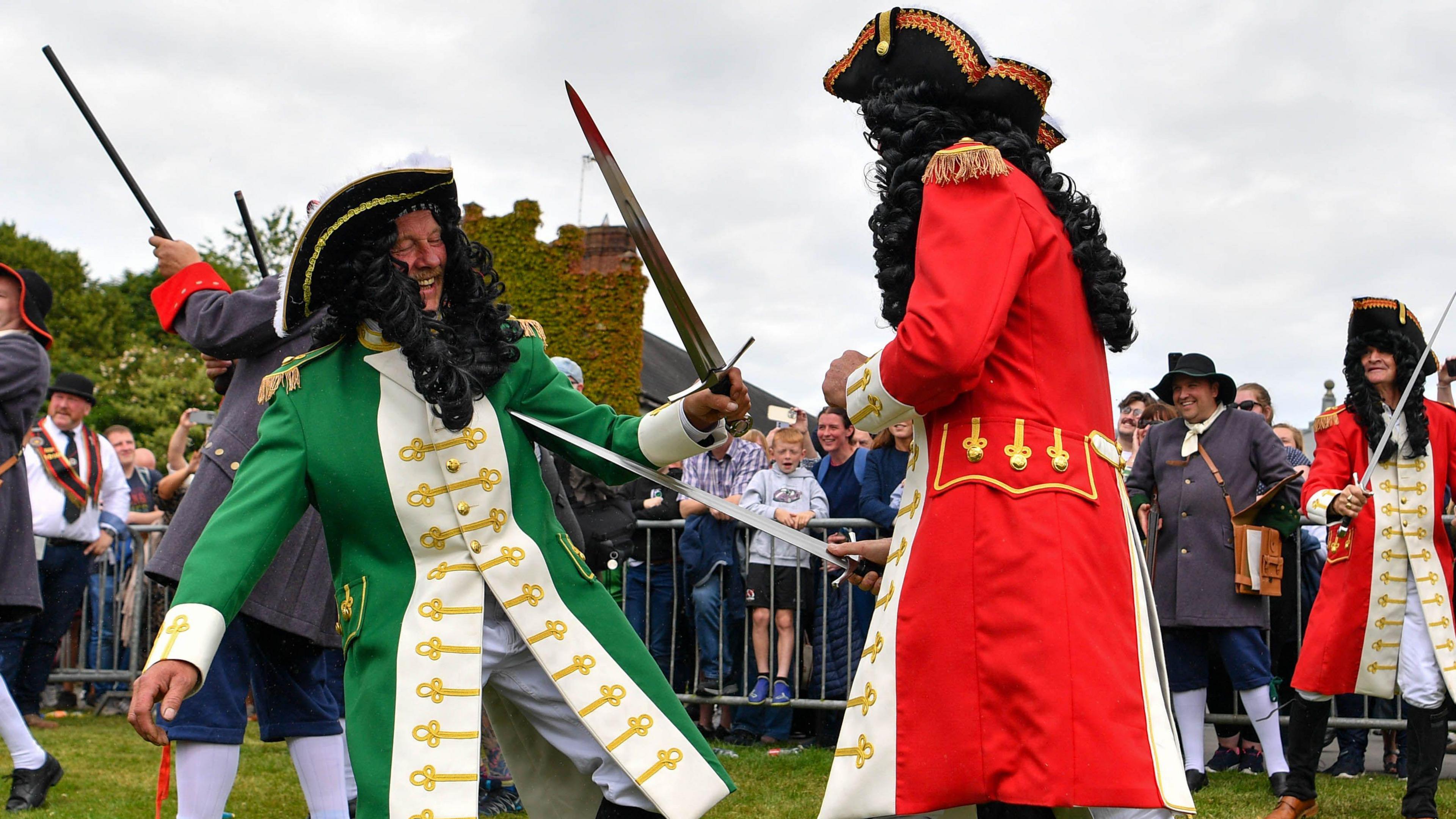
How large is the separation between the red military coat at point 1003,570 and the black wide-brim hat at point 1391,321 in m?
3.61

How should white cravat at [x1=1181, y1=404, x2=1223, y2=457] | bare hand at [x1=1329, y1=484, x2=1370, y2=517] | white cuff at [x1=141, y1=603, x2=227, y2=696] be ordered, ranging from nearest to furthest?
white cuff at [x1=141, y1=603, x2=227, y2=696], bare hand at [x1=1329, y1=484, x2=1370, y2=517], white cravat at [x1=1181, y1=404, x2=1223, y2=457]

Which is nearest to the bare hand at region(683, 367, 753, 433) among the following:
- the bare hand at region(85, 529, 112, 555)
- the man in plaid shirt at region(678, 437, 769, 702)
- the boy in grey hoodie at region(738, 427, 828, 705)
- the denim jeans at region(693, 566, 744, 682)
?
the boy in grey hoodie at region(738, 427, 828, 705)

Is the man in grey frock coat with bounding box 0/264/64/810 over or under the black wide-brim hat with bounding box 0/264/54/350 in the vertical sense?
under

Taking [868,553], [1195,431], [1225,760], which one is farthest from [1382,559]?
[868,553]

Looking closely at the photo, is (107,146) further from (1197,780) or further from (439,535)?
(1197,780)

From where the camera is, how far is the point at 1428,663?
5695mm

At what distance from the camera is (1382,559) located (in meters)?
5.91

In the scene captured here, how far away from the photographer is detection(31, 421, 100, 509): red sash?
8969mm

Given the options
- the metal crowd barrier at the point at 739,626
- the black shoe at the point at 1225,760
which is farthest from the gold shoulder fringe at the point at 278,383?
the black shoe at the point at 1225,760

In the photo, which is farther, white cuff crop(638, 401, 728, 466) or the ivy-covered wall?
the ivy-covered wall

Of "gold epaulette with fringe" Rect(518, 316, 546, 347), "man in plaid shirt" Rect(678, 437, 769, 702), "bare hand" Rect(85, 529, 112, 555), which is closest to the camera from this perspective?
"gold epaulette with fringe" Rect(518, 316, 546, 347)

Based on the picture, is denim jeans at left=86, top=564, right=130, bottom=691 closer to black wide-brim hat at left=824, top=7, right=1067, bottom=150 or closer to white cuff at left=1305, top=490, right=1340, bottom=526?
white cuff at left=1305, top=490, right=1340, bottom=526

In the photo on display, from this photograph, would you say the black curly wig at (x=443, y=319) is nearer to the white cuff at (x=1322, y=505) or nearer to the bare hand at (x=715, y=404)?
the bare hand at (x=715, y=404)

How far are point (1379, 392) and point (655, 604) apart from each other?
168 inches
